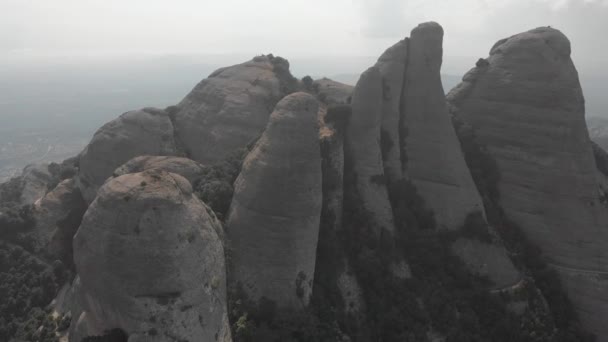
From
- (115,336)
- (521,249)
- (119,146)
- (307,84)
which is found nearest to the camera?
(115,336)

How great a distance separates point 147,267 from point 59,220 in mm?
27081

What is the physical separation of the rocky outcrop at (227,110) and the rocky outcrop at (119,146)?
3.35m

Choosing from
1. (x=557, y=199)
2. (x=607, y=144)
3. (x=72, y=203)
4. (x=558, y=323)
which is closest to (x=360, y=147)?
(x=557, y=199)

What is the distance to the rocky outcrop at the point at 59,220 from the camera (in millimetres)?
42000

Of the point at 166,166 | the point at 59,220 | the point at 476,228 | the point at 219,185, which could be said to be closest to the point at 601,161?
the point at 476,228

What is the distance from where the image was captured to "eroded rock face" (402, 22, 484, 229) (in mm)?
40312

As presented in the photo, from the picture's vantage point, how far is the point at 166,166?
124 feet

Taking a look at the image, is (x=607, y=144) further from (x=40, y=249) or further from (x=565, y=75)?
(x=40, y=249)

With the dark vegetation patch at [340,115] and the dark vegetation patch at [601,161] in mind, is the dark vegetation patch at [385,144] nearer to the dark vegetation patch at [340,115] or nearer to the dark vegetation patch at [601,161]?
the dark vegetation patch at [340,115]

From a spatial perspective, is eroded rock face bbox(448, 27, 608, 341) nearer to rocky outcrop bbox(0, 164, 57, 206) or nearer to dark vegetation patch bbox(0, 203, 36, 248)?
dark vegetation patch bbox(0, 203, 36, 248)

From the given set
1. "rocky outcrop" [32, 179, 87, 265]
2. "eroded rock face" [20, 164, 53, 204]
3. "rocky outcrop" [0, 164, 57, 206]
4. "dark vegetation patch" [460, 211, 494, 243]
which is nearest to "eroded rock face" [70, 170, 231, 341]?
"rocky outcrop" [32, 179, 87, 265]

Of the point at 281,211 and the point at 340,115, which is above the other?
the point at 340,115

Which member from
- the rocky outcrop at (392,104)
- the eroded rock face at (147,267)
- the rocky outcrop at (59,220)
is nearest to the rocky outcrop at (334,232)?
the rocky outcrop at (392,104)

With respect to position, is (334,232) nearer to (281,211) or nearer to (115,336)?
(281,211)
